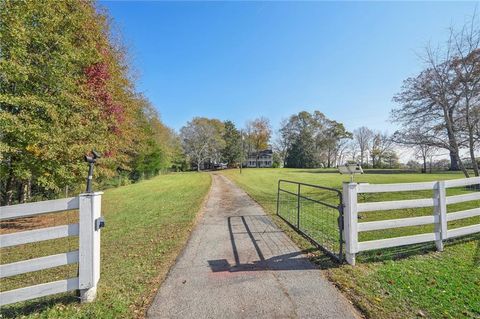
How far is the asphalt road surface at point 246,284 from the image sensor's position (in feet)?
8.98

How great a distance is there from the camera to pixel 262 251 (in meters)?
4.58

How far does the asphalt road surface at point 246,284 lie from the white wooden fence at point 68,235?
895 millimetres

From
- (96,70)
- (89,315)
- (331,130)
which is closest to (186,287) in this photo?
(89,315)

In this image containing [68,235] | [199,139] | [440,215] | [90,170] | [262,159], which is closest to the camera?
[68,235]

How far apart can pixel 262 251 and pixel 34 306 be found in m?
3.31

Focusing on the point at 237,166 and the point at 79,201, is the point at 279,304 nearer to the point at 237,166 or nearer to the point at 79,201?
the point at 79,201

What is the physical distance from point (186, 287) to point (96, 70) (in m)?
9.65

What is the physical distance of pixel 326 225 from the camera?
6.63 meters

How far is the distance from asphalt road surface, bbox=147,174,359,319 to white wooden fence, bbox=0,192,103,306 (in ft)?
2.94

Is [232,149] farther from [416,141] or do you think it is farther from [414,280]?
[414,280]

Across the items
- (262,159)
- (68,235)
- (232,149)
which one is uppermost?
(232,149)

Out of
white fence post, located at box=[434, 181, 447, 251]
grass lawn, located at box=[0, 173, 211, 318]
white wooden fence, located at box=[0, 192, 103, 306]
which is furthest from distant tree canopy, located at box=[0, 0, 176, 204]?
white fence post, located at box=[434, 181, 447, 251]

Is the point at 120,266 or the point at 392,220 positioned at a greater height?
the point at 392,220

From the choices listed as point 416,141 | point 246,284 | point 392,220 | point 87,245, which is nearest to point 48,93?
point 87,245
